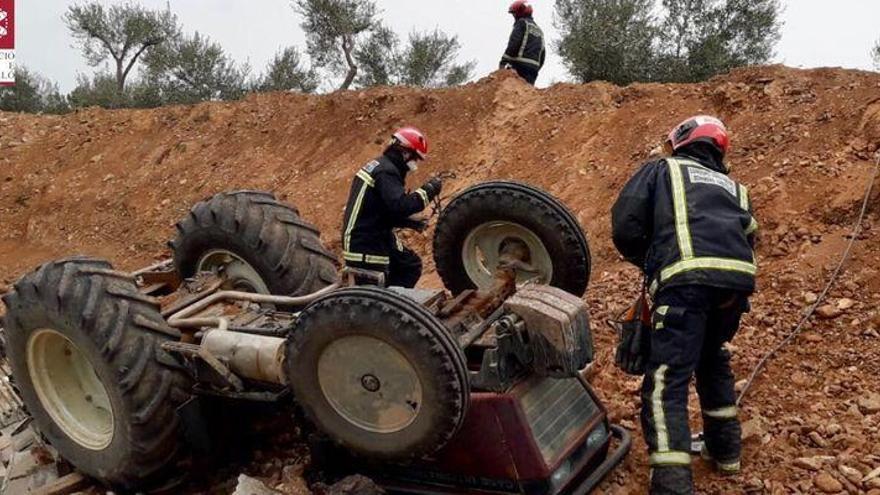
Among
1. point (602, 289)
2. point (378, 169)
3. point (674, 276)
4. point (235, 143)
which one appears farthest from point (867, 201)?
point (235, 143)

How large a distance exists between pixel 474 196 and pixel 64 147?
12.7 m

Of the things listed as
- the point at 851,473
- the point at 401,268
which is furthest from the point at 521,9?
the point at 851,473

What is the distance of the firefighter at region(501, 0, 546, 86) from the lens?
9.98 metres

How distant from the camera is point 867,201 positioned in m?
5.86

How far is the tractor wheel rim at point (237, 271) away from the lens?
4941mm

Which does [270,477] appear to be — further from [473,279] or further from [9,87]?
[9,87]

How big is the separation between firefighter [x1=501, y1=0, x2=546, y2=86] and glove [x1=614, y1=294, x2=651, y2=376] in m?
6.87

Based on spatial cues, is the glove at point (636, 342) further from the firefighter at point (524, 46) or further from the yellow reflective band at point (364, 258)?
the firefighter at point (524, 46)

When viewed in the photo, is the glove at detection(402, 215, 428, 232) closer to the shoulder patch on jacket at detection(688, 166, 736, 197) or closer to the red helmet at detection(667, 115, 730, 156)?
the red helmet at detection(667, 115, 730, 156)

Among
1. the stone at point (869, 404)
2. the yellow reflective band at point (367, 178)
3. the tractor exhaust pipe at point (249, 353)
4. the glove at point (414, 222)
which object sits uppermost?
the yellow reflective band at point (367, 178)

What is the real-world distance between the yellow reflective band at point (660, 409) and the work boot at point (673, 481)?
94mm

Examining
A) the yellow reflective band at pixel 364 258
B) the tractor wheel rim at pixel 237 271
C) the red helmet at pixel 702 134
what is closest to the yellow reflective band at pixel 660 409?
the red helmet at pixel 702 134

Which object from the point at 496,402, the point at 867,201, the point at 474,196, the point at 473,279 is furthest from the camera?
the point at 867,201

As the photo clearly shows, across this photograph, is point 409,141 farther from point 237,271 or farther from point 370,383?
point 370,383
